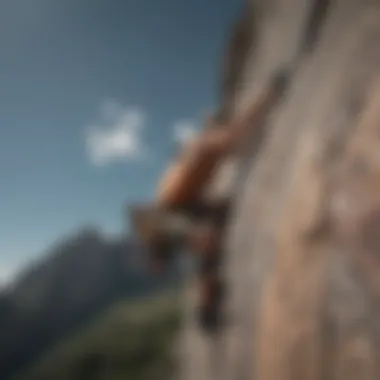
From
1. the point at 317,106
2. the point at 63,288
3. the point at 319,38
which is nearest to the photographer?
the point at 317,106

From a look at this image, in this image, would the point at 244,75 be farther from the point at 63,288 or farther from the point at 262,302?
the point at 63,288

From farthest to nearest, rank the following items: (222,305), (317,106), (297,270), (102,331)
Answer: (102,331)
(222,305)
(317,106)
(297,270)

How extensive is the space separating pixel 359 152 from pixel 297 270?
2.50 ft

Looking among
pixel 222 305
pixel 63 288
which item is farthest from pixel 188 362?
pixel 63 288

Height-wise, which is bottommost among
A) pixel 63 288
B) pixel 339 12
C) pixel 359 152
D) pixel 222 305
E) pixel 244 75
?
pixel 359 152

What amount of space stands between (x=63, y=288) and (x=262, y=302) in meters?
34.8

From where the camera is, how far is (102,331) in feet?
102

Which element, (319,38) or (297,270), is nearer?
(297,270)

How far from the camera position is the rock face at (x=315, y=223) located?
3059 mm

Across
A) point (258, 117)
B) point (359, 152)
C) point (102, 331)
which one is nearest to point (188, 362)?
point (258, 117)

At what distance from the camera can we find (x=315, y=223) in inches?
138

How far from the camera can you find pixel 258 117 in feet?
18.4

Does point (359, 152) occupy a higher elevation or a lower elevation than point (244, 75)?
lower

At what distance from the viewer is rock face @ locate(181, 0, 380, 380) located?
3059 mm
